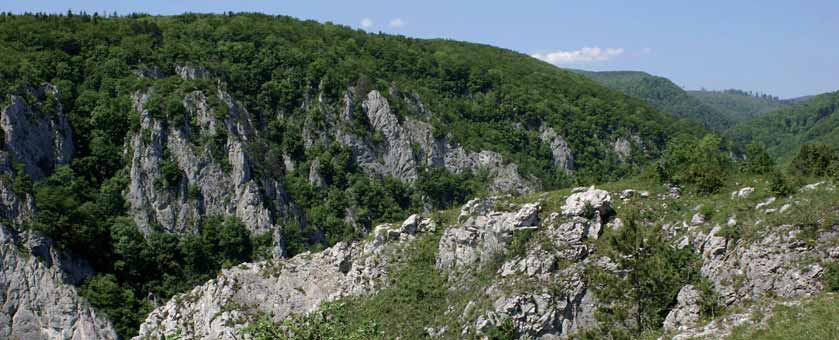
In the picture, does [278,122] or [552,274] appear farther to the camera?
[278,122]

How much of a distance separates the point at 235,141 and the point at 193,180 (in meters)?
7.17

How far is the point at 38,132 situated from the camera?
6988cm

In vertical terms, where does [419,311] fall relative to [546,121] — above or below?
below

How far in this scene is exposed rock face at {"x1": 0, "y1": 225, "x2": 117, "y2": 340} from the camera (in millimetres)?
57625

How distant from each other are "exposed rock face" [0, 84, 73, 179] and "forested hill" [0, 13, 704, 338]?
0.19m

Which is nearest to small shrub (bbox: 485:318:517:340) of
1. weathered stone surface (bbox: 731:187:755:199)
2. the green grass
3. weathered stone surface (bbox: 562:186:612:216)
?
weathered stone surface (bbox: 562:186:612:216)

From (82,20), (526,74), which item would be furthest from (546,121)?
(82,20)

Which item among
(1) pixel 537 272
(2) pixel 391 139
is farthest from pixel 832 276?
(2) pixel 391 139

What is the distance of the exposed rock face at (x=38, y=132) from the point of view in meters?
66.4

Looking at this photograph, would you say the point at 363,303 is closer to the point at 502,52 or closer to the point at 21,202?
the point at 21,202

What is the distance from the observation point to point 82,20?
9662 cm

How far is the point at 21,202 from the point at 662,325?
60060 millimetres

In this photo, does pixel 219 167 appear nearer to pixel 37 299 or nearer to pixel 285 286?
pixel 37 299

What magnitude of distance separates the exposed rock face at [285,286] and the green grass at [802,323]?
28.2 m
